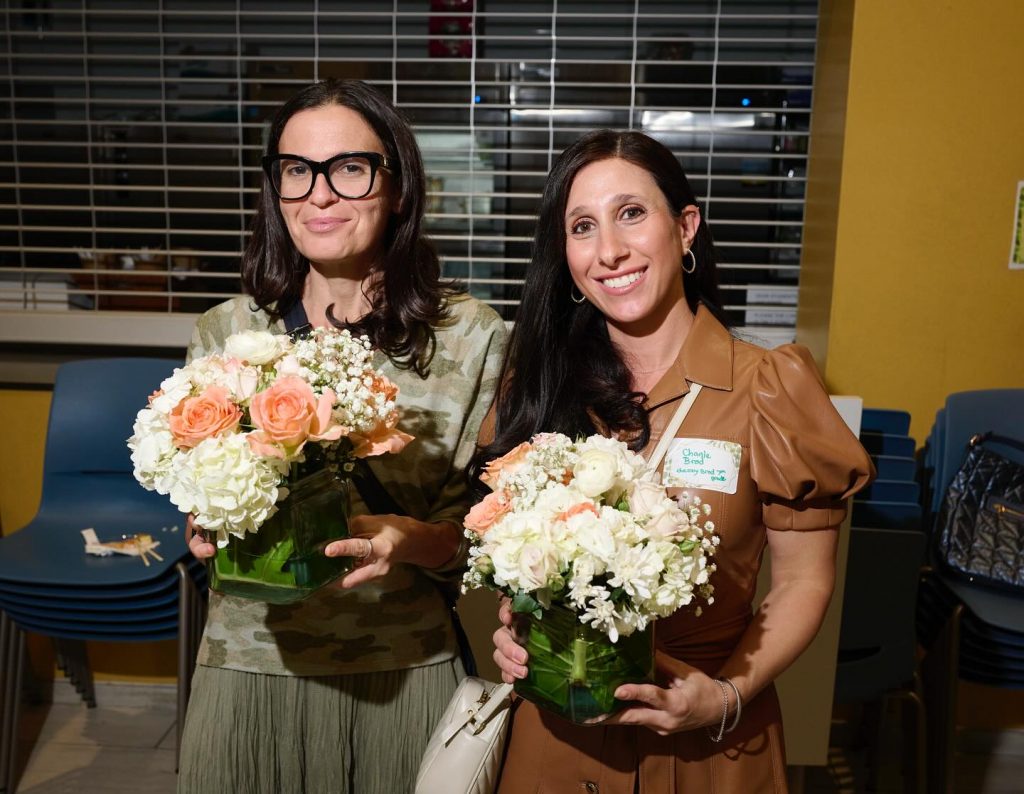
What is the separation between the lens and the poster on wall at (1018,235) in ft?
10.2

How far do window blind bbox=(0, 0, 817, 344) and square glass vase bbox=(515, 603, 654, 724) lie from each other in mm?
2416

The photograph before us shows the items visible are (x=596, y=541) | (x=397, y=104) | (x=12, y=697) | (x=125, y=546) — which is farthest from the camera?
(x=397, y=104)

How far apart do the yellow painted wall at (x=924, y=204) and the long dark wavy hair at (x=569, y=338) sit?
65.8 inches

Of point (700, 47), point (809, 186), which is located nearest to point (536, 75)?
point (700, 47)

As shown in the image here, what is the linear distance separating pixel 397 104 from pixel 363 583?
8.42 ft

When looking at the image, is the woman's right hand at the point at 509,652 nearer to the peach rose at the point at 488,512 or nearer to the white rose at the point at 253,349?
the peach rose at the point at 488,512

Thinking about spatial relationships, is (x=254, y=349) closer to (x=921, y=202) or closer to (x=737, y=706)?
(x=737, y=706)

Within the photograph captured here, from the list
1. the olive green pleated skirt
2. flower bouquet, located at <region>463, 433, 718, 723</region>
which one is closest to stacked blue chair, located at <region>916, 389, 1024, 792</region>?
the olive green pleated skirt

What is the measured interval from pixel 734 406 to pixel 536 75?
8.61 ft

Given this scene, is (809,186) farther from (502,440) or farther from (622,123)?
(502,440)

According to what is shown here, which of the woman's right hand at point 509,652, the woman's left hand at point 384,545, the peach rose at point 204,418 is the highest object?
the peach rose at point 204,418

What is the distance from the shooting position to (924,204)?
313 centimetres

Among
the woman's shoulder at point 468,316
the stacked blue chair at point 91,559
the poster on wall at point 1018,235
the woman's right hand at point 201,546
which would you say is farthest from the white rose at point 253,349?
the poster on wall at point 1018,235

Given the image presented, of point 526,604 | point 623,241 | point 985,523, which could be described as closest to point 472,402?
point 623,241
